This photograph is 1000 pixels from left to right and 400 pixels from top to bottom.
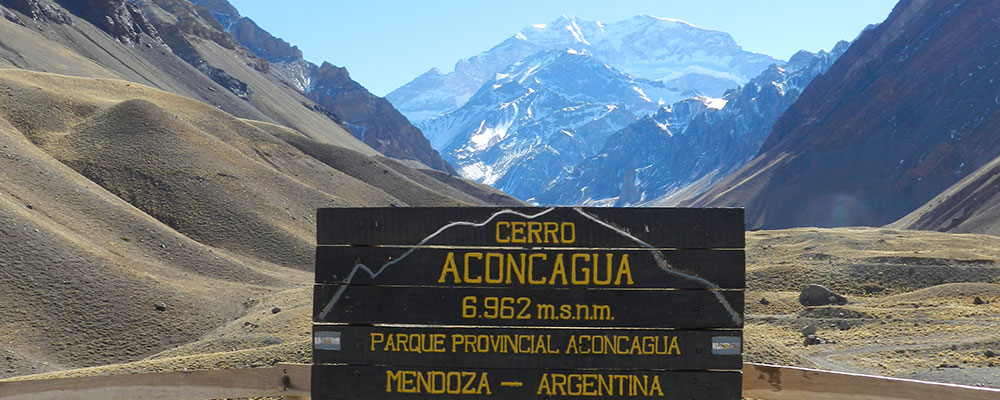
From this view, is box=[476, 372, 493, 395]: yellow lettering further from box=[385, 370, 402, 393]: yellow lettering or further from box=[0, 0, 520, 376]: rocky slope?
box=[0, 0, 520, 376]: rocky slope

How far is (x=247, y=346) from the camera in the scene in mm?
33719

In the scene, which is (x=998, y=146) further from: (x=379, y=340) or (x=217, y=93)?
(x=379, y=340)

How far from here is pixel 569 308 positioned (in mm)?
7660

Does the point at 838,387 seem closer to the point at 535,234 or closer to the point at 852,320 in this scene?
the point at 535,234

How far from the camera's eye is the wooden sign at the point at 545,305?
7.62 m

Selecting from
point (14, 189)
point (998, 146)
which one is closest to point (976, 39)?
point (998, 146)

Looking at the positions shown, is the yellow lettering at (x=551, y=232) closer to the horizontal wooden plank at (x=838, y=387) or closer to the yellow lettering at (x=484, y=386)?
the yellow lettering at (x=484, y=386)

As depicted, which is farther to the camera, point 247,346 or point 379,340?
point 247,346

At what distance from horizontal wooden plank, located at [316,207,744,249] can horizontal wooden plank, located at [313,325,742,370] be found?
2.46ft

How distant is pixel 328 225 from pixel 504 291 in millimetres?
1639

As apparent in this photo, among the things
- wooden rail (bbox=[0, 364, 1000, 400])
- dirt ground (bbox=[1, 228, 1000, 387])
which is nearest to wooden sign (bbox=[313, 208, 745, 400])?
wooden rail (bbox=[0, 364, 1000, 400])

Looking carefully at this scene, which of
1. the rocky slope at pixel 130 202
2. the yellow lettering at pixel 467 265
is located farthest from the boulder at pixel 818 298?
the yellow lettering at pixel 467 265

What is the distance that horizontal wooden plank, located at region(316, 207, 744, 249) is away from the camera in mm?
7672

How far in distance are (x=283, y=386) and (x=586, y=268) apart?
310 centimetres
